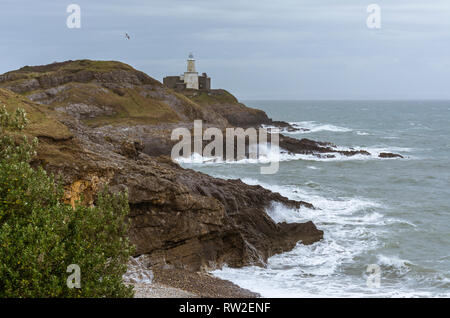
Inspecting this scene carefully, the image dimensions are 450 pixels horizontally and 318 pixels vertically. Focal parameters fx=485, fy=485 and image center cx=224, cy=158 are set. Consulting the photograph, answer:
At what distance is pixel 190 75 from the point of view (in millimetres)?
112312

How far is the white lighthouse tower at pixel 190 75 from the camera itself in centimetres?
11219

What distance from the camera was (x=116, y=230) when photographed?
12.7 meters

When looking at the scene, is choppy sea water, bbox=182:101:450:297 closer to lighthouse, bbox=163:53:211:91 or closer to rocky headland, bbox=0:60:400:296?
rocky headland, bbox=0:60:400:296

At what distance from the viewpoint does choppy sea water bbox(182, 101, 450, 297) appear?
19.3 metres

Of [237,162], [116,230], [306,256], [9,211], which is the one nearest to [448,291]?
[306,256]

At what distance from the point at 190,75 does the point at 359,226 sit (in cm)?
8905

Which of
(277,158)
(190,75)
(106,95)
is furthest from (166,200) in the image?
(190,75)

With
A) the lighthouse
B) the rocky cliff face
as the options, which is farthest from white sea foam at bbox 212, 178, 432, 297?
the lighthouse

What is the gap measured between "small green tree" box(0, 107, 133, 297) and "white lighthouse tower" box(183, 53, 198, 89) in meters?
100

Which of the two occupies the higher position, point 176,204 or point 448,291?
point 176,204
